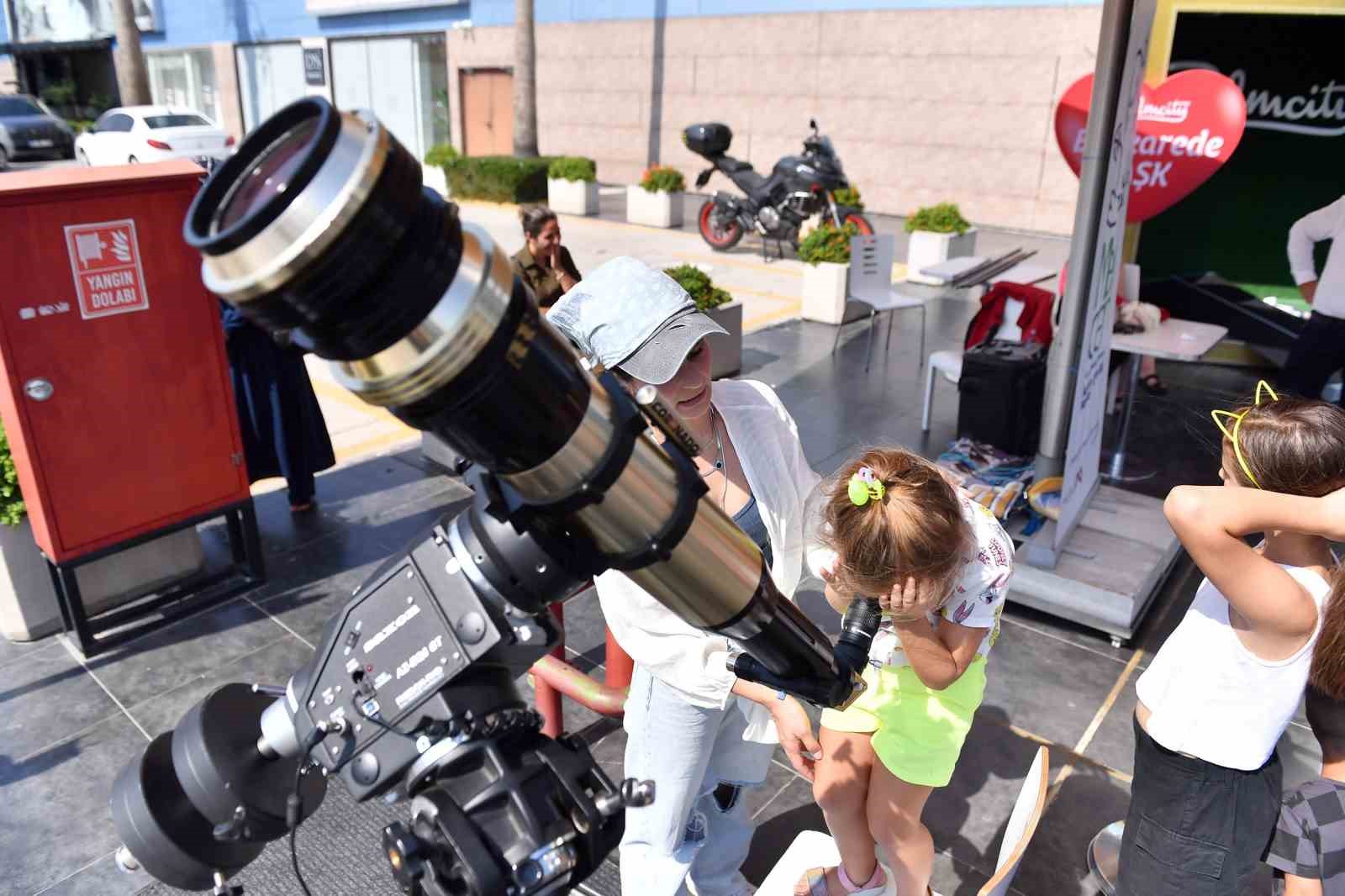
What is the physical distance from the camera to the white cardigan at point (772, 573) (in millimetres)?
2160

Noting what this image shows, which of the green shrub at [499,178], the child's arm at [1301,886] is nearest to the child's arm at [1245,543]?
the child's arm at [1301,886]

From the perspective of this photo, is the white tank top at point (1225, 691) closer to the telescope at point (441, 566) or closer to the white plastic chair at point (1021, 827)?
the white plastic chair at point (1021, 827)

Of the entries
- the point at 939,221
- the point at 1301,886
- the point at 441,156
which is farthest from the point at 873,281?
the point at 441,156

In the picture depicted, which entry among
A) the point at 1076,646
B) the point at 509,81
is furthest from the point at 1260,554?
the point at 509,81

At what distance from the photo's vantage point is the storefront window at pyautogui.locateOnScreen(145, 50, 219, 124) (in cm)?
3011

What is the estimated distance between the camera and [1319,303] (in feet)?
19.4

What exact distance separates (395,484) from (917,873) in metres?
4.48

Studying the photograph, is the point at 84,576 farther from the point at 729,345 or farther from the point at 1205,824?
the point at 729,345

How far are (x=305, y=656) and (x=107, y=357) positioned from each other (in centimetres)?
161

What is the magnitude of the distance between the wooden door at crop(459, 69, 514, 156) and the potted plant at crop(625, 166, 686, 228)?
7121 mm

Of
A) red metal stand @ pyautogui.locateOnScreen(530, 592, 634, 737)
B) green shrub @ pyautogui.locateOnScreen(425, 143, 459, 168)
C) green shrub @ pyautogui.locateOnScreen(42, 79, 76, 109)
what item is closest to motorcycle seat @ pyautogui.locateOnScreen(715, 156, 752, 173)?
green shrub @ pyautogui.locateOnScreen(425, 143, 459, 168)

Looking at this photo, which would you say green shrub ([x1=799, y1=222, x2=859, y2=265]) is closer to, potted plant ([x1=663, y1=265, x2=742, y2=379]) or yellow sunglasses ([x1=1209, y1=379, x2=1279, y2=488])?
potted plant ([x1=663, y1=265, x2=742, y2=379])

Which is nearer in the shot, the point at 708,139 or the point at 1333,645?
the point at 1333,645

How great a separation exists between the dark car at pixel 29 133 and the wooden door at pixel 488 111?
32.8ft
